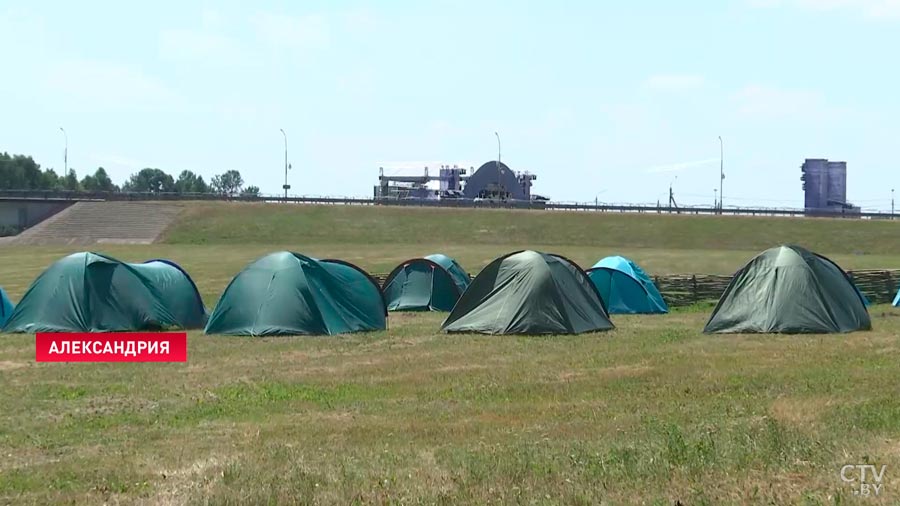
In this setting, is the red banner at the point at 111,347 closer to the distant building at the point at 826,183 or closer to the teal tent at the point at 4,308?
the teal tent at the point at 4,308

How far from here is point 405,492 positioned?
7.52 meters

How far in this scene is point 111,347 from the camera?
19250 mm

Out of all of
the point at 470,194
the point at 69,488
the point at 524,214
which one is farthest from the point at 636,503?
the point at 470,194

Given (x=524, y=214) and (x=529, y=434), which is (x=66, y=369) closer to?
(x=529, y=434)

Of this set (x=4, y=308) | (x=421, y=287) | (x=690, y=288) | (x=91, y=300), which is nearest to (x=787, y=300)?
(x=690, y=288)

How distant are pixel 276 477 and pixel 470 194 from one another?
111301mm

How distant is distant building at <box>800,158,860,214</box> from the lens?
114125 mm

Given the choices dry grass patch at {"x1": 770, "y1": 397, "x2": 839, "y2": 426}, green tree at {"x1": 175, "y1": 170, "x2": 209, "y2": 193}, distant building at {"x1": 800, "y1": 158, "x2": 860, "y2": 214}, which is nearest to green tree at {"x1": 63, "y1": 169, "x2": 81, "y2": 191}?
green tree at {"x1": 175, "y1": 170, "x2": 209, "y2": 193}

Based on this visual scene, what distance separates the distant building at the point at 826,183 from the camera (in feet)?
374

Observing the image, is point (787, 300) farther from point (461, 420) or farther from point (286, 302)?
point (461, 420)

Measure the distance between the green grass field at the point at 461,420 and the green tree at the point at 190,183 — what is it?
531 ft

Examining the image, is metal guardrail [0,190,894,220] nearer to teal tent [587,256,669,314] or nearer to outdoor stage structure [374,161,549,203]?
outdoor stage structure [374,161,549,203]

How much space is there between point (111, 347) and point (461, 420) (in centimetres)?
1049

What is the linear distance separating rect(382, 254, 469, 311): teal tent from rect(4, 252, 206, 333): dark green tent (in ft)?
27.6
